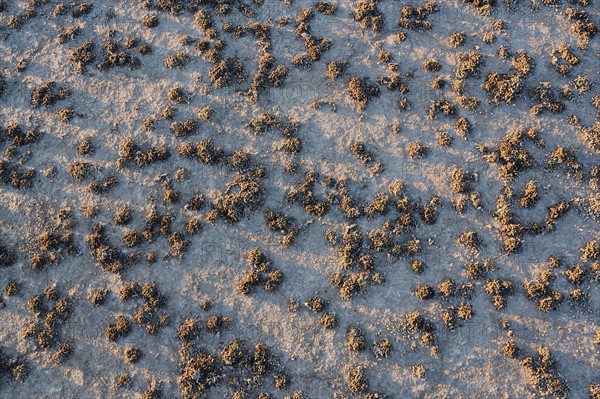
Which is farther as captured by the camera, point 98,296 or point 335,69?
point 335,69

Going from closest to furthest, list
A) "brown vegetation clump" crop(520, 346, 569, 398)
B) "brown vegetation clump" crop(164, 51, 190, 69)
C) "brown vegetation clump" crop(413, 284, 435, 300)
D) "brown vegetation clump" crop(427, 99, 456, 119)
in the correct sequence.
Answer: "brown vegetation clump" crop(520, 346, 569, 398), "brown vegetation clump" crop(413, 284, 435, 300), "brown vegetation clump" crop(427, 99, 456, 119), "brown vegetation clump" crop(164, 51, 190, 69)

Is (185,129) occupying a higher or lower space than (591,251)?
higher

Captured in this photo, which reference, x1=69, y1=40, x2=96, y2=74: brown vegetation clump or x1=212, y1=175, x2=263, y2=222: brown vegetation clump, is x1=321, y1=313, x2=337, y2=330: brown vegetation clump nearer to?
x1=212, y1=175, x2=263, y2=222: brown vegetation clump

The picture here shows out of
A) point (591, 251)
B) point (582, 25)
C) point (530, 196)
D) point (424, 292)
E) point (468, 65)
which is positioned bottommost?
point (424, 292)

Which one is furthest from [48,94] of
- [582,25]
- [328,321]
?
[582,25]

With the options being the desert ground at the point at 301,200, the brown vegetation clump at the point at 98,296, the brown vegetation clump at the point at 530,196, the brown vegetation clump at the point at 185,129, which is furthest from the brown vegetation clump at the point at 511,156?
the brown vegetation clump at the point at 98,296

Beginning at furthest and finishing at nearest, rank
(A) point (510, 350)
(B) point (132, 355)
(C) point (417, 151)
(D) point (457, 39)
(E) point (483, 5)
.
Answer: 1. (E) point (483, 5)
2. (D) point (457, 39)
3. (C) point (417, 151)
4. (B) point (132, 355)
5. (A) point (510, 350)

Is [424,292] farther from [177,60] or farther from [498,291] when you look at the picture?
[177,60]

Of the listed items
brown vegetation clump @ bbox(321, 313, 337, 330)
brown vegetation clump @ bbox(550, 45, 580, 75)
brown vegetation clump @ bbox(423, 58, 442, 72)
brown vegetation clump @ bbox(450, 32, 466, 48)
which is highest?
brown vegetation clump @ bbox(450, 32, 466, 48)

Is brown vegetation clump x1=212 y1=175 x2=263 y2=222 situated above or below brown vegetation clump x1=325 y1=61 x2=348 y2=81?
below

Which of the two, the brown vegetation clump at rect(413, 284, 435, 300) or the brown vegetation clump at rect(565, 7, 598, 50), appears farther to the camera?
the brown vegetation clump at rect(565, 7, 598, 50)

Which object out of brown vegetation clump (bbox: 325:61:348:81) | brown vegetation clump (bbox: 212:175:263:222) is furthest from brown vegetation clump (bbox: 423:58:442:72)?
brown vegetation clump (bbox: 212:175:263:222)
